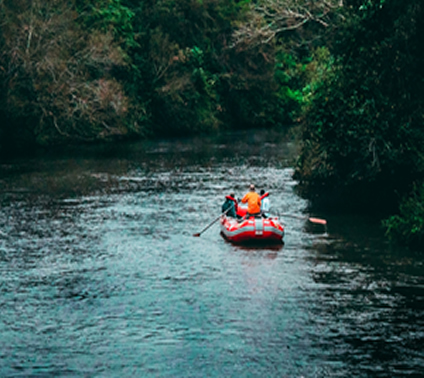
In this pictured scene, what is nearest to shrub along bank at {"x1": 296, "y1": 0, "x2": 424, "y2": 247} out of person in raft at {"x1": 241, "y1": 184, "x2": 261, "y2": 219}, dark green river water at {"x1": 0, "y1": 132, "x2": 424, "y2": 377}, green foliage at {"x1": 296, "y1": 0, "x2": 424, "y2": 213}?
green foliage at {"x1": 296, "y1": 0, "x2": 424, "y2": 213}

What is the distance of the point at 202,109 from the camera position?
6625 cm

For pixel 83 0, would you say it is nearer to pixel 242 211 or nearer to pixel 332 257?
pixel 242 211

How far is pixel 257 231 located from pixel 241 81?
5062cm

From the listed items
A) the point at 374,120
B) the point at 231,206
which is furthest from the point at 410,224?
the point at 231,206

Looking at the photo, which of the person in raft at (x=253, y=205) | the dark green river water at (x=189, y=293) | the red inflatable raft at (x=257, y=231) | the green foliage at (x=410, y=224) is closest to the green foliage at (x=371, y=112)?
the dark green river water at (x=189, y=293)

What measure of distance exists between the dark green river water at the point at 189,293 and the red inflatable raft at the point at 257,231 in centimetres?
33

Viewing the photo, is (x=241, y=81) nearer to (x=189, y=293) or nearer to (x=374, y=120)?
(x=374, y=120)

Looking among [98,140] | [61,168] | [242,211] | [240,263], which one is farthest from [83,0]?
[240,263]

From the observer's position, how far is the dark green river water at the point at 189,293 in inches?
502

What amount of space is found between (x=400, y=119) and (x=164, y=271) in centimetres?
874

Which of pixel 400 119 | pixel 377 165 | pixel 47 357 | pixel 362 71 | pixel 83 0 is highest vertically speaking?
pixel 83 0

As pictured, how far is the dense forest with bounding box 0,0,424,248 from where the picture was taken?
21188 mm

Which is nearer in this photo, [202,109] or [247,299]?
[247,299]

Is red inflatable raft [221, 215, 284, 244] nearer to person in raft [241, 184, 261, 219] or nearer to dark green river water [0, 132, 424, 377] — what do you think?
dark green river water [0, 132, 424, 377]
